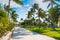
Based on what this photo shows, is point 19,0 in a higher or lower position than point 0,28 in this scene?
higher

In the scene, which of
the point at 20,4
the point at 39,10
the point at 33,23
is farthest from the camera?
the point at 33,23

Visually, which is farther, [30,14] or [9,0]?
[30,14]

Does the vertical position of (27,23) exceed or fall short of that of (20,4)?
it falls short

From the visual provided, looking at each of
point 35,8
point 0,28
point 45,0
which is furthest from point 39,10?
point 0,28

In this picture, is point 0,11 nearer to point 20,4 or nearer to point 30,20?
point 20,4

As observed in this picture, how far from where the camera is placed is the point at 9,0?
4009 cm

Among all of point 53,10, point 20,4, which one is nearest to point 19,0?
point 20,4

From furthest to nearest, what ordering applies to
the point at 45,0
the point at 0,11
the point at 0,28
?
the point at 45,0
the point at 0,11
the point at 0,28

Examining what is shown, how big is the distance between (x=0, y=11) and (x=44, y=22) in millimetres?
64294

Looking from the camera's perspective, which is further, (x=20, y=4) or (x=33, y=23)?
(x=33, y=23)

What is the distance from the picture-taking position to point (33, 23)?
9462 centimetres

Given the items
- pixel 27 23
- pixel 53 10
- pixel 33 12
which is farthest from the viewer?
pixel 27 23

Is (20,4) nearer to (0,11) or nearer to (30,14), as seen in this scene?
(0,11)

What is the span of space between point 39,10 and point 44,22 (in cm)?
1197
